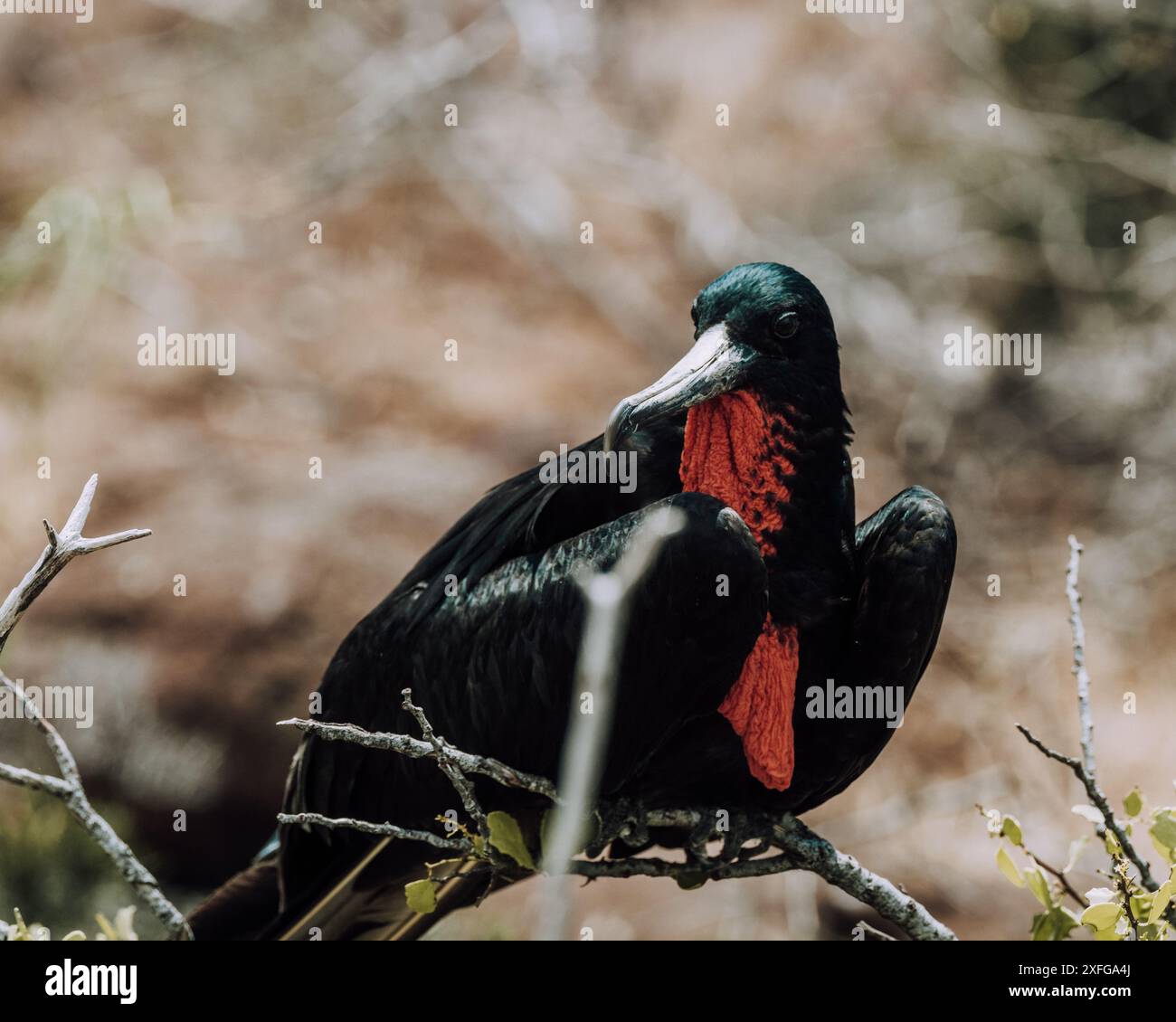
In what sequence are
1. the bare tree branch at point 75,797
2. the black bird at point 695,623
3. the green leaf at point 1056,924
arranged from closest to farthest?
the bare tree branch at point 75,797 < the green leaf at point 1056,924 < the black bird at point 695,623

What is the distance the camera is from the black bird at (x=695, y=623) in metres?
2.18

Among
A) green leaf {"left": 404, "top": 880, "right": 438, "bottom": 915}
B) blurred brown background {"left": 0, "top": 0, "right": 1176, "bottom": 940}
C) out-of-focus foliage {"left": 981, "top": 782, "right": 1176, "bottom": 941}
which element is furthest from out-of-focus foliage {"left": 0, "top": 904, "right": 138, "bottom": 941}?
blurred brown background {"left": 0, "top": 0, "right": 1176, "bottom": 940}

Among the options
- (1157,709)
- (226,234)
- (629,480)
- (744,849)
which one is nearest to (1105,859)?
(1157,709)

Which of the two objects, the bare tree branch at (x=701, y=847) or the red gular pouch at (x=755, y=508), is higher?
the red gular pouch at (x=755, y=508)

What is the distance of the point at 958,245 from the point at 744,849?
178 inches

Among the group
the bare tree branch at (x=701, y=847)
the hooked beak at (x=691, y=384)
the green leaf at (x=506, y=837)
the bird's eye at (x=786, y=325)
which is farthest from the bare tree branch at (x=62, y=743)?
the bird's eye at (x=786, y=325)

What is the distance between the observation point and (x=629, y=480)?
2416mm

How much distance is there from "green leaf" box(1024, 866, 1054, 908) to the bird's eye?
2.98 ft

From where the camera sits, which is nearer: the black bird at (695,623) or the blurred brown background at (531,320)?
the black bird at (695,623)

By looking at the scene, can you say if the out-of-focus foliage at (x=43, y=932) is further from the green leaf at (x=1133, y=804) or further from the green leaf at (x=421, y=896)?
the green leaf at (x=1133, y=804)

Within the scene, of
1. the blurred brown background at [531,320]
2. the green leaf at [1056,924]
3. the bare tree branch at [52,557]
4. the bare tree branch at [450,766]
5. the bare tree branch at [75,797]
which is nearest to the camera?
the bare tree branch at [52,557]

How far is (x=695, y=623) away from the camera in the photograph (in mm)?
2150

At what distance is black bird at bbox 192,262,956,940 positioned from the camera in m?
2.18

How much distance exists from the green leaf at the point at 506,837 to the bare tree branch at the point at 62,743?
52 cm
